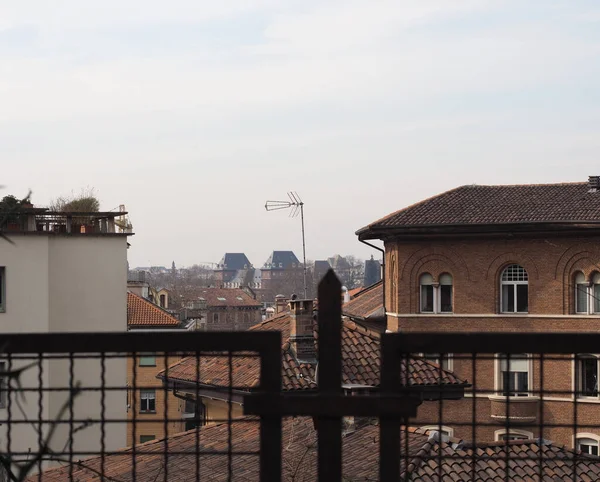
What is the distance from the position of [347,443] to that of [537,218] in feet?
69.3

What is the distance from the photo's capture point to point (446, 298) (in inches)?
1335

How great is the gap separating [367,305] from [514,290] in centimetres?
819

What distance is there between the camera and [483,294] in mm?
33281

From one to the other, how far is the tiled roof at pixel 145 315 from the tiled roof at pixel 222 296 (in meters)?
49.8

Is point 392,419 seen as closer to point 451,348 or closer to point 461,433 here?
point 451,348

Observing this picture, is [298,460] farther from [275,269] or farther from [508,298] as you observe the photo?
[275,269]

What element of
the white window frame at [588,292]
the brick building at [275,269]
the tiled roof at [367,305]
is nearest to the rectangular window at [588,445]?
the white window frame at [588,292]

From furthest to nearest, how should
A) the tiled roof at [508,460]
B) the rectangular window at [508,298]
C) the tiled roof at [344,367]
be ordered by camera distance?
1. the rectangular window at [508,298]
2. the tiled roof at [344,367]
3. the tiled roof at [508,460]

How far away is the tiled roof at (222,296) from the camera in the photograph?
97500 millimetres

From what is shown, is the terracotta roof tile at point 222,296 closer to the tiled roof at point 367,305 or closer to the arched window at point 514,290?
the tiled roof at point 367,305

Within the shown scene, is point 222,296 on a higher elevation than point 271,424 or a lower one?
lower

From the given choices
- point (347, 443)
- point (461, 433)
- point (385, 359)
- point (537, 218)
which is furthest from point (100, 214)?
point (385, 359)

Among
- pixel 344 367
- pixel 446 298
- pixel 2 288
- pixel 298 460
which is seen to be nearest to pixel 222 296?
pixel 446 298

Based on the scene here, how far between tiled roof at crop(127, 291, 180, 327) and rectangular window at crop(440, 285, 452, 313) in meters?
16.0
